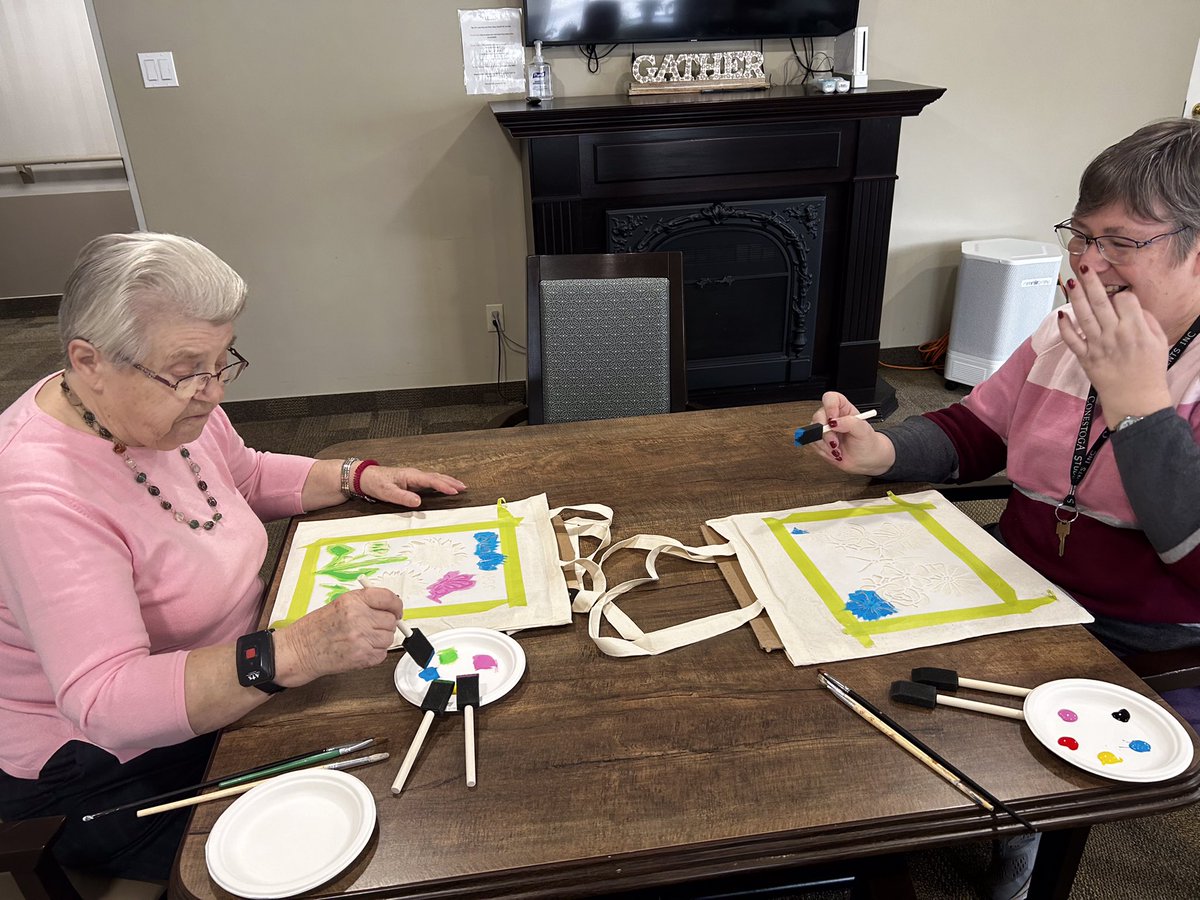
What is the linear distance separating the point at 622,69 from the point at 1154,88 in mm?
2280

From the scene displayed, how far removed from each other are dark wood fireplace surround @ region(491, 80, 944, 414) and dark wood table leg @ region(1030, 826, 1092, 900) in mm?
2387

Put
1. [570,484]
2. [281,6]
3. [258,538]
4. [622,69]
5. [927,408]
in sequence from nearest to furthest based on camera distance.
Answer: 1. [258,538]
2. [570,484]
3. [281,6]
4. [622,69]
5. [927,408]

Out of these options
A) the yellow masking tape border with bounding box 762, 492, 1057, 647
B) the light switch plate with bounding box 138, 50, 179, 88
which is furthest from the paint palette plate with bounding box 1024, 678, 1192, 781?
the light switch plate with bounding box 138, 50, 179, 88

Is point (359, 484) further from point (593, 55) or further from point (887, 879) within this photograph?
point (593, 55)

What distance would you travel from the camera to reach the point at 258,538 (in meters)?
1.27

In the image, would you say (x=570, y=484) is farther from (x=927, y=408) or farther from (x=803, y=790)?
(x=927, y=408)

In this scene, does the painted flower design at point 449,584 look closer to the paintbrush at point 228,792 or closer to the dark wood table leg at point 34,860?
the paintbrush at point 228,792

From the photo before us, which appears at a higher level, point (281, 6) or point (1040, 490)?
point (281, 6)

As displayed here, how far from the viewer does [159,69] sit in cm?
293

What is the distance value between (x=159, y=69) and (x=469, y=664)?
9.27 ft

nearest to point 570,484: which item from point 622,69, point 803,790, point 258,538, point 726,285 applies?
point 258,538

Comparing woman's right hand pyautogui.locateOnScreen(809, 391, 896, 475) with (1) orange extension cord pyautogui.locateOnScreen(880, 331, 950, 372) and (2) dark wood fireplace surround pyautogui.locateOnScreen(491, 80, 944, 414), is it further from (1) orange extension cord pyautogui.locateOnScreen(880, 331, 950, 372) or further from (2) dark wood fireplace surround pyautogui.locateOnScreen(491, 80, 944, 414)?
(1) orange extension cord pyautogui.locateOnScreen(880, 331, 950, 372)

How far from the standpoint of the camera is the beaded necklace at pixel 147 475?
41.6 inches

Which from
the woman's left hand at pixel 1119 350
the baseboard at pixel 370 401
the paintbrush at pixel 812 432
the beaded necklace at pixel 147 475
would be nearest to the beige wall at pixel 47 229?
the baseboard at pixel 370 401
